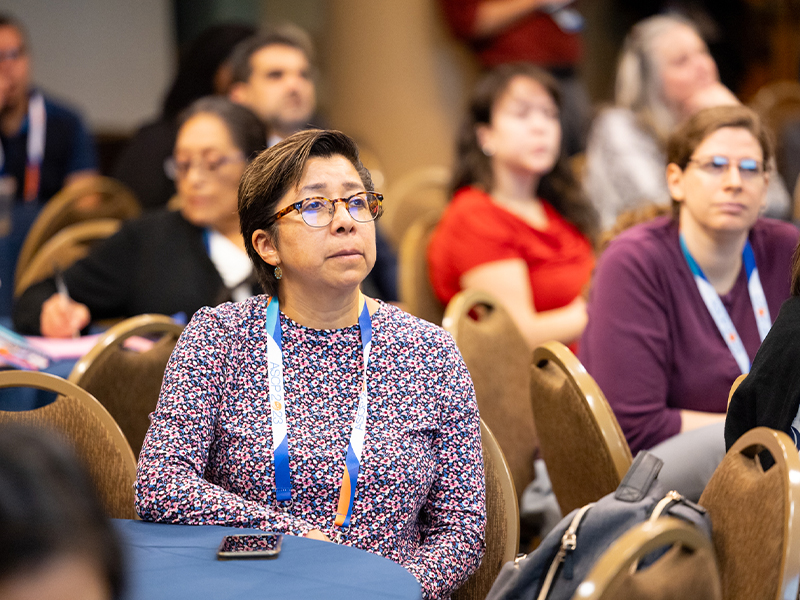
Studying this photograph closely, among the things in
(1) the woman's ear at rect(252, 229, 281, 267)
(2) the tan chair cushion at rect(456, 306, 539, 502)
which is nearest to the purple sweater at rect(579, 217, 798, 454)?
(2) the tan chair cushion at rect(456, 306, 539, 502)

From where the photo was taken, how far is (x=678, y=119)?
423 centimetres

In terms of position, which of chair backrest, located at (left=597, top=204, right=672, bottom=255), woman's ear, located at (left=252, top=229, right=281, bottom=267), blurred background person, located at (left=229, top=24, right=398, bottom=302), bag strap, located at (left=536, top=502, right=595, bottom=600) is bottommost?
bag strap, located at (left=536, top=502, right=595, bottom=600)

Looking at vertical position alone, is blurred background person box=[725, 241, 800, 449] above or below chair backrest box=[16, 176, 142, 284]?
below

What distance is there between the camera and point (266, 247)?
1.79 meters

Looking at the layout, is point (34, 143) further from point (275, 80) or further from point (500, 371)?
point (500, 371)

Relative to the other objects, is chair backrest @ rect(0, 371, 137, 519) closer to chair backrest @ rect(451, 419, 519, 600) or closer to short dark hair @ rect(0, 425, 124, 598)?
chair backrest @ rect(451, 419, 519, 600)

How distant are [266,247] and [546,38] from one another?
370cm

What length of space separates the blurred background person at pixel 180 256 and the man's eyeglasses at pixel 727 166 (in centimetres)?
129

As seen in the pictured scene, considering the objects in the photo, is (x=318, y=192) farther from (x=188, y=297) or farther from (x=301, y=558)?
(x=188, y=297)

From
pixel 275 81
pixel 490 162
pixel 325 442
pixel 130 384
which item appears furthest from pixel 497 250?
pixel 325 442

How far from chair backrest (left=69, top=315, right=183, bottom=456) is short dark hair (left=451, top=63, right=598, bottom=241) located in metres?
1.60

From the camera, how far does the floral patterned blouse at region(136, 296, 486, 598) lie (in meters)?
1.57

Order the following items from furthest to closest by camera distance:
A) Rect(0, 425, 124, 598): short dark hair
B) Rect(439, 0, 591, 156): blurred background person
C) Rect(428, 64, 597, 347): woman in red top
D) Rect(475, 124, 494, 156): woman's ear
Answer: Rect(439, 0, 591, 156): blurred background person → Rect(475, 124, 494, 156): woman's ear → Rect(428, 64, 597, 347): woman in red top → Rect(0, 425, 124, 598): short dark hair

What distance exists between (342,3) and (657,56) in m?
2.23
